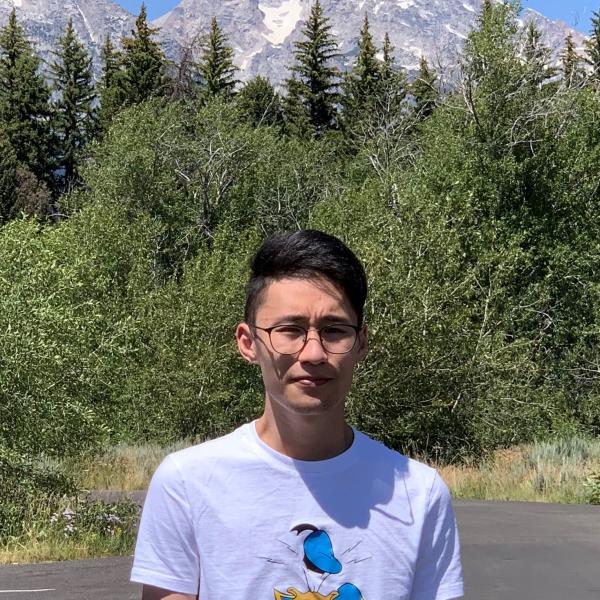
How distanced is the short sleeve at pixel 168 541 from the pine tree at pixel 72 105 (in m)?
65.4

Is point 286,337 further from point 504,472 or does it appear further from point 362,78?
point 362,78

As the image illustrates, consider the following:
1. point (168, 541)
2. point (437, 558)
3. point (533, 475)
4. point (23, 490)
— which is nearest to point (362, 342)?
point (437, 558)

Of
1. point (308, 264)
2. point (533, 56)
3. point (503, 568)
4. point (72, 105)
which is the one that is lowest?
point (503, 568)

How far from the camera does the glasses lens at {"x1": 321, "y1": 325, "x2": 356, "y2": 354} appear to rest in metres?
2.37

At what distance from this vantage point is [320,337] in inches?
93.0

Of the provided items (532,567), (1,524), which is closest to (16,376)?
(1,524)

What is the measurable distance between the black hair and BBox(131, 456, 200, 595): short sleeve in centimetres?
40

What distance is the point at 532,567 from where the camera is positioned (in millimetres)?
11797

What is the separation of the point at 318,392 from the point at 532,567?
33.0 ft

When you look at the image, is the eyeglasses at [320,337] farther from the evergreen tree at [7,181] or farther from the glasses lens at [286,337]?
the evergreen tree at [7,181]

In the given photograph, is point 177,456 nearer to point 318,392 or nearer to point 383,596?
point 318,392

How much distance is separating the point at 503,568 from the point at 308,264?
9931 millimetres

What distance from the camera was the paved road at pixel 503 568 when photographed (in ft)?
35.1

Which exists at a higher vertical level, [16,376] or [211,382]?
[16,376]
